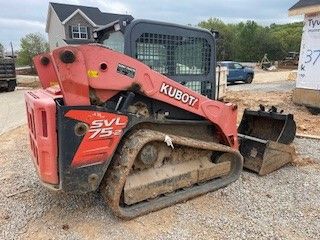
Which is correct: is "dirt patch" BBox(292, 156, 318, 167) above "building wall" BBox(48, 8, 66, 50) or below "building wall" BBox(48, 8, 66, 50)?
below

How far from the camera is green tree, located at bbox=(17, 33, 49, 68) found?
1421 inches

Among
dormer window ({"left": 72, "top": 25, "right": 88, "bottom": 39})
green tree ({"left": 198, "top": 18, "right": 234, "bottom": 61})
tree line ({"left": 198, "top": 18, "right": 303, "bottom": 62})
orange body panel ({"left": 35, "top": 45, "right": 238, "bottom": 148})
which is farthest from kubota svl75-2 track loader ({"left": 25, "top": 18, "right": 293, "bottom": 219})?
tree line ({"left": 198, "top": 18, "right": 303, "bottom": 62})

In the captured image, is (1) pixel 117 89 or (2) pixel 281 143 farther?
(2) pixel 281 143

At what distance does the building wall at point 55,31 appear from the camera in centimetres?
3625

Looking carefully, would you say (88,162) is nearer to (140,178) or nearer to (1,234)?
(140,178)

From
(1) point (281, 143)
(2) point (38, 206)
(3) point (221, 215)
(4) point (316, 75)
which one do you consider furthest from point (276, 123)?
(4) point (316, 75)

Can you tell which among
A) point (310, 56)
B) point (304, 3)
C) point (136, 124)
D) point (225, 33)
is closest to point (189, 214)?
point (136, 124)

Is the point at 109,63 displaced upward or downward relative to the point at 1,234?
upward

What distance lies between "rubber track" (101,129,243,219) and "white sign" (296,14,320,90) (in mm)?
7128

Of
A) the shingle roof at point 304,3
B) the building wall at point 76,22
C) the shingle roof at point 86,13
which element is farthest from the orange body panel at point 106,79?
the shingle roof at point 86,13

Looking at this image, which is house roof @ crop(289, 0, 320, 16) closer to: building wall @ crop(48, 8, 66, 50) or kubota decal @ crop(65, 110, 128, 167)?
kubota decal @ crop(65, 110, 128, 167)

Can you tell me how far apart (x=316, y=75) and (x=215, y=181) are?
700 centimetres

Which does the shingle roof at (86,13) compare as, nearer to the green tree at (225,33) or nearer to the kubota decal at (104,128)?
the green tree at (225,33)

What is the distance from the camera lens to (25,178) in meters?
4.97
